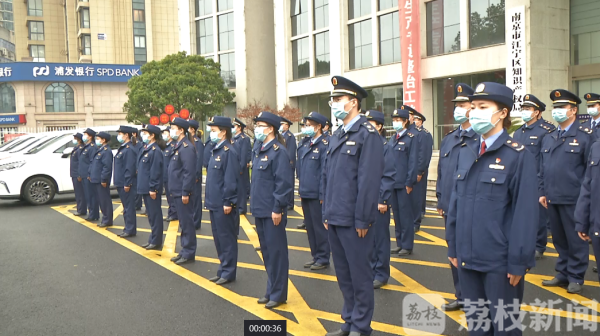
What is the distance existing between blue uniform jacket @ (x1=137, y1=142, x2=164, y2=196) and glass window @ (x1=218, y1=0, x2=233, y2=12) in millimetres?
32942

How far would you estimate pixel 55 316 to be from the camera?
5.36 m

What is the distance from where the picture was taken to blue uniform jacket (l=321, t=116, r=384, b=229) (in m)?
4.43

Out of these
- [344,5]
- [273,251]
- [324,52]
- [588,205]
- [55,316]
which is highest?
[344,5]

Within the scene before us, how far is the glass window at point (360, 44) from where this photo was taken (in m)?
28.2

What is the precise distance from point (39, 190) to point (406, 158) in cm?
1063

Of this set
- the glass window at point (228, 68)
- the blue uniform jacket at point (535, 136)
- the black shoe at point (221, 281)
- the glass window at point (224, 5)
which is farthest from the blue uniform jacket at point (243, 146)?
the glass window at point (224, 5)

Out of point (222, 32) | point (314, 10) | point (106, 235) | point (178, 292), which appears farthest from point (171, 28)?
point (178, 292)

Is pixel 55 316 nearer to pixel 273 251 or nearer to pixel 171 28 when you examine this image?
pixel 273 251

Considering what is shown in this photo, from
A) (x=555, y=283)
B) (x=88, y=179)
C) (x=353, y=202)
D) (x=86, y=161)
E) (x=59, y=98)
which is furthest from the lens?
(x=59, y=98)

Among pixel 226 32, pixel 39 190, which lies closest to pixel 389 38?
pixel 226 32

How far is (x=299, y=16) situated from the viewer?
33.2 metres

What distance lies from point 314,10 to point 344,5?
126 inches

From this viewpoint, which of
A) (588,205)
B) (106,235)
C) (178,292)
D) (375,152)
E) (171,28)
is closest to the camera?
(375,152)

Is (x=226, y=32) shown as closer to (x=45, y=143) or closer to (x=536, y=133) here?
(x=45, y=143)
